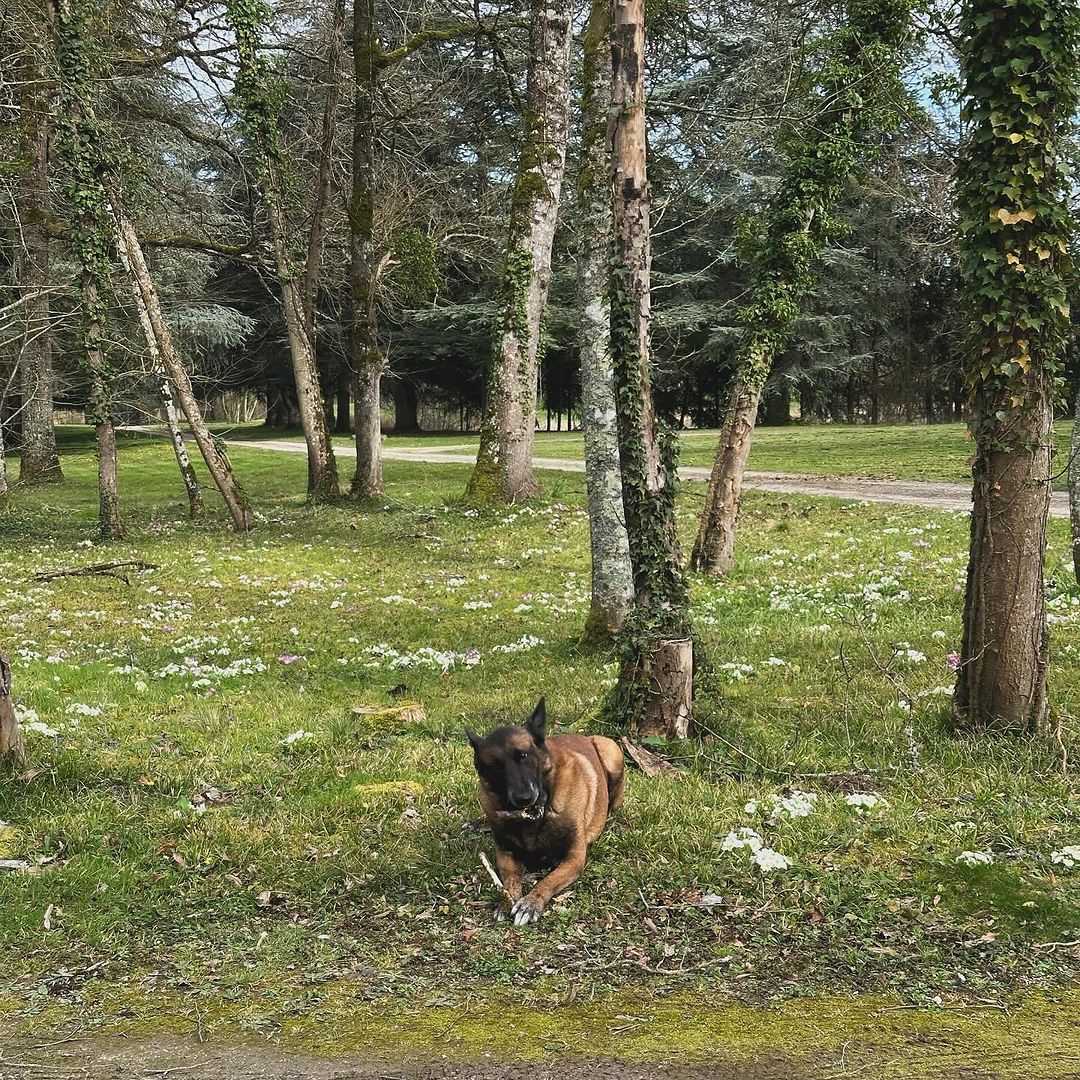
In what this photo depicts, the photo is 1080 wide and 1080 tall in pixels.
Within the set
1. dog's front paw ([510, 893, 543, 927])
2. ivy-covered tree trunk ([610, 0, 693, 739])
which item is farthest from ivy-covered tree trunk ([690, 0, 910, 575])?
dog's front paw ([510, 893, 543, 927])

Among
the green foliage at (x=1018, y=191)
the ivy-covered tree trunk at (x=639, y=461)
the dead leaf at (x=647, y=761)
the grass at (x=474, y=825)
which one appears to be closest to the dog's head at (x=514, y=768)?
the grass at (x=474, y=825)

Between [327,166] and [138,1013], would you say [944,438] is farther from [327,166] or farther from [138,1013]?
[138,1013]

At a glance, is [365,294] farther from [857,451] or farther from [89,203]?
[857,451]

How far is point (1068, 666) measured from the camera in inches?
309

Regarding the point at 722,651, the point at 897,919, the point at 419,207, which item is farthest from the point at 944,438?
the point at 897,919

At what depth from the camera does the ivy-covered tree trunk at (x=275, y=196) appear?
2080 centimetres

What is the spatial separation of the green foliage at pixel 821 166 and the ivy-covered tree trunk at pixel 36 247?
41.1 feet

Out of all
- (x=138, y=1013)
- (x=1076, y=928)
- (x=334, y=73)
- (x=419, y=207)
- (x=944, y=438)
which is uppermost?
(x=334, y=73)

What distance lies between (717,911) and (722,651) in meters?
4.83

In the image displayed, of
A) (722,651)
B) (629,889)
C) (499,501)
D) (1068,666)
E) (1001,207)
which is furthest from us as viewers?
(499,501)

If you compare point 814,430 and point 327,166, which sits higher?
point 327,166

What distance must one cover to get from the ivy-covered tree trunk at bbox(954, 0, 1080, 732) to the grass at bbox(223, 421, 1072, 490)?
49.9ft

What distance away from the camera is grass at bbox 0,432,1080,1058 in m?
4.24

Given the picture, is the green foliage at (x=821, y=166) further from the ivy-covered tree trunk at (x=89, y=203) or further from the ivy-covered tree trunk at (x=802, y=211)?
the ivy-covered tree trunk at (x=89, y=203)
